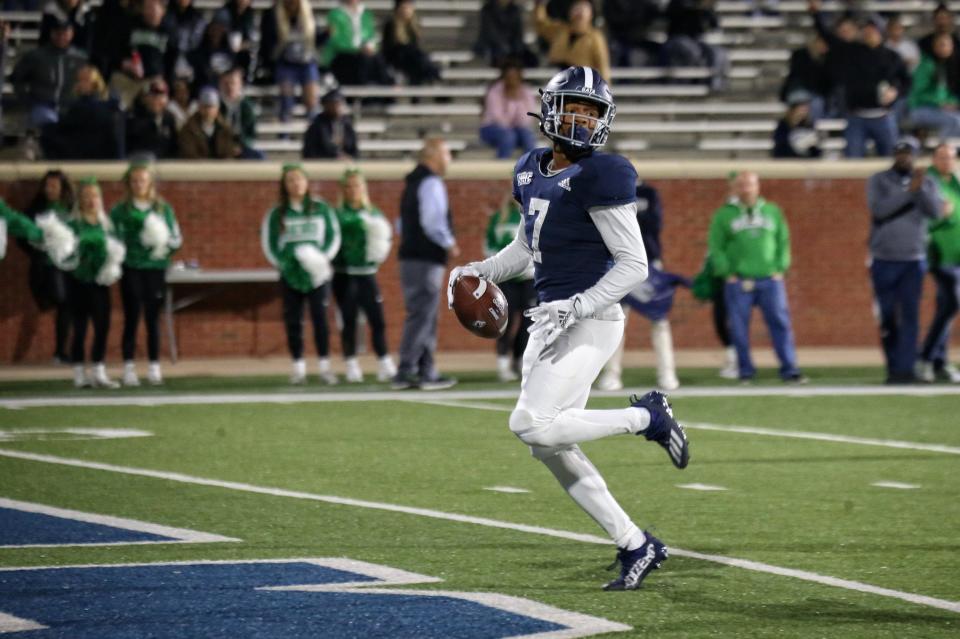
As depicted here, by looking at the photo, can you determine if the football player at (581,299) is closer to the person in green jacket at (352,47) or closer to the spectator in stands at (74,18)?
the spectator in stands at (74,18)

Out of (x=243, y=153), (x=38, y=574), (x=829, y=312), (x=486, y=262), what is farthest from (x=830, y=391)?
(x=38, y=574)

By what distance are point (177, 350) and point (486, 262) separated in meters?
11.0

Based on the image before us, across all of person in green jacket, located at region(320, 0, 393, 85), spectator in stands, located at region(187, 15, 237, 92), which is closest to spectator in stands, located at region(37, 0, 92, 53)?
spectator in stands, located at region(187, 15, 237, 92)

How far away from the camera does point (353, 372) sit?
15727mm

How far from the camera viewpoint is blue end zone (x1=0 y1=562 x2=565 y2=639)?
589 cm

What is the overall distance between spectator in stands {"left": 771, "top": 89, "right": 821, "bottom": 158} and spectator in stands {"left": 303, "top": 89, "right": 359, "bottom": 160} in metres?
4.65

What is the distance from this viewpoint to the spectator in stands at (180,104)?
59.7ft

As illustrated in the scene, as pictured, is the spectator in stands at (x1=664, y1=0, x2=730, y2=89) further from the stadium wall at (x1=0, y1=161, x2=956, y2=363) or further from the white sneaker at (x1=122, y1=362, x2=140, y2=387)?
the white sneaker at (x1=122, y1=362, x2=140, y2=387)

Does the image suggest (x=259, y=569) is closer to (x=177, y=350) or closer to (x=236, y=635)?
(x=236, y=635)

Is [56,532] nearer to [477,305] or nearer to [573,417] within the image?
[477,305]

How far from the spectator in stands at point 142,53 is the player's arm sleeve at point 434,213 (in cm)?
523

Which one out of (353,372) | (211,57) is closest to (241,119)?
(211,57)

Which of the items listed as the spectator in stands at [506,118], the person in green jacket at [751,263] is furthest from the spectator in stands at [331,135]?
the person in green jacket at [751,263]

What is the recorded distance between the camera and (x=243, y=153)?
725 inches
